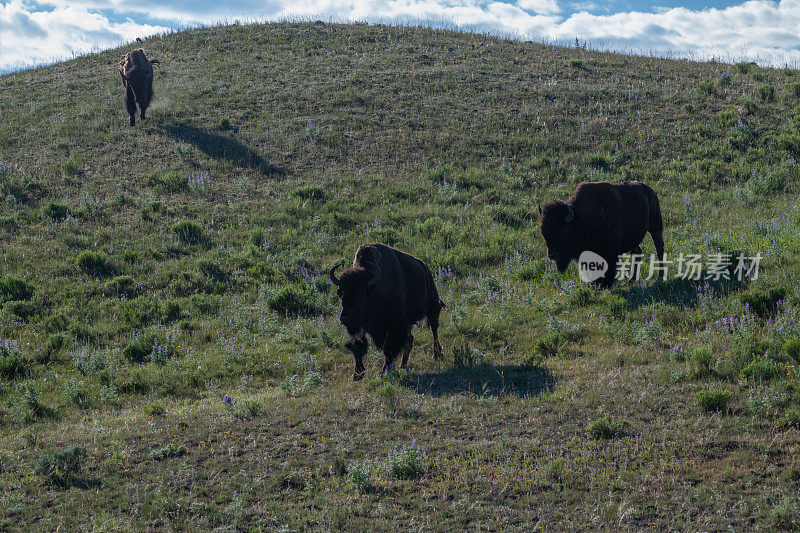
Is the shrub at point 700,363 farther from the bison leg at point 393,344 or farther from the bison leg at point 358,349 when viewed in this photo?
the bison leg at point 358,349

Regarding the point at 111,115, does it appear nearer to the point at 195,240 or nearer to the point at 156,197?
the point at 156,197

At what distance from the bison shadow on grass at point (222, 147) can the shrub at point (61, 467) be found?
15956mm

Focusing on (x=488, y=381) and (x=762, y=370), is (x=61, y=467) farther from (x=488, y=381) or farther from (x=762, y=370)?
(x=762, y=370)

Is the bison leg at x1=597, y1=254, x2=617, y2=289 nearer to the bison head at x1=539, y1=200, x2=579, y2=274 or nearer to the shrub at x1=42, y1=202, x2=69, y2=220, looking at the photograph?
the bison head at x1=539, y1=200, x2=579, y2=274

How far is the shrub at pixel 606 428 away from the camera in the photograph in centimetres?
700

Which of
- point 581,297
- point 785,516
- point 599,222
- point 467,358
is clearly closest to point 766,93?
point 599,222

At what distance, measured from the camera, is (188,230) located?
18.3 meters

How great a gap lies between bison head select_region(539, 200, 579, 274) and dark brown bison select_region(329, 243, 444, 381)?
253 centimetres

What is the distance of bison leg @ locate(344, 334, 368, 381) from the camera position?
9576 mm

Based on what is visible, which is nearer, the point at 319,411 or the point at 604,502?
the point at 604,502

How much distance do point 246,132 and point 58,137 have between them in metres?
7.06

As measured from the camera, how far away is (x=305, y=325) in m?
13.1

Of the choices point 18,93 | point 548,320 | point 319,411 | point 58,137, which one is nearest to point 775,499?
point 319,411

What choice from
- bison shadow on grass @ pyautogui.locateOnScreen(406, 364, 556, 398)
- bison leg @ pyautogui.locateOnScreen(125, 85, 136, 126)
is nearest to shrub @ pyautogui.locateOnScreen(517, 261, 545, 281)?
bison shadow on grass @ pyautogui.locateOnScreen(406, 364, 556, 398)
